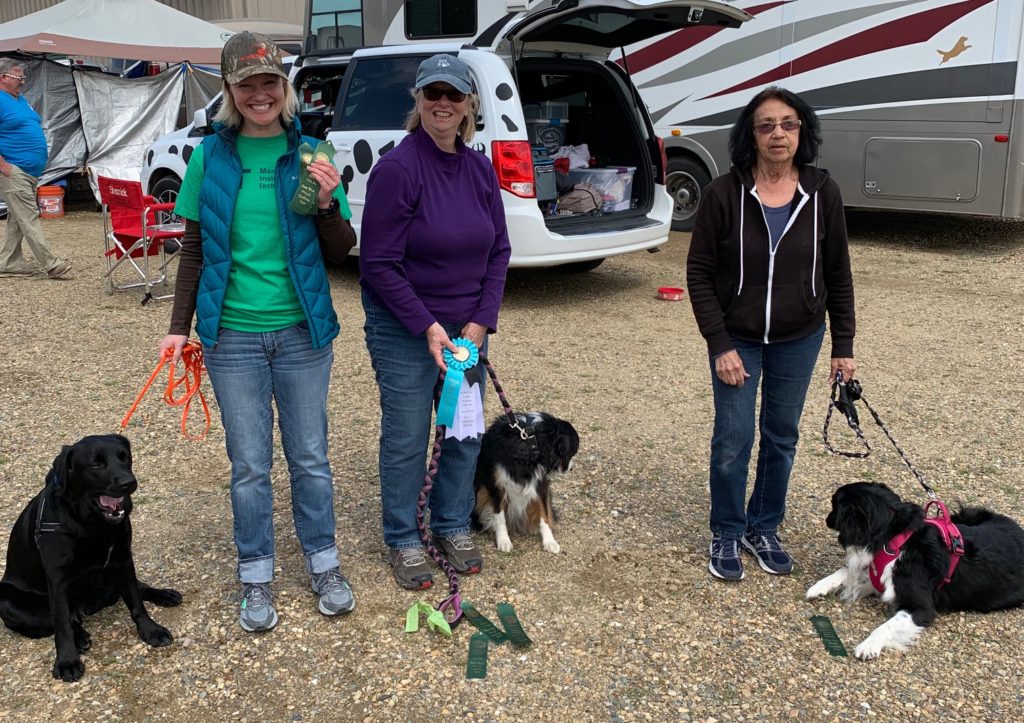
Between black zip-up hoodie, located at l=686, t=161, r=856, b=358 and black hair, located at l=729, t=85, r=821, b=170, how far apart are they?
0.16 feet

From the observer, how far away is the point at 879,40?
27.5ft

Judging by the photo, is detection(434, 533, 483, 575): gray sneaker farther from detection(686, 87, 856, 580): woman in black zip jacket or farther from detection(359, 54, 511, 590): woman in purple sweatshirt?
detection(686, 87, 856, 580): woman in black zip jacket

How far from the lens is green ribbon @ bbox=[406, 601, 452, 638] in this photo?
2.83 metres

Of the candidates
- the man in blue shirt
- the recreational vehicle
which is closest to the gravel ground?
the man in blue shirt

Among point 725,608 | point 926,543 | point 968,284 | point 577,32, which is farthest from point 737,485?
point 968,284

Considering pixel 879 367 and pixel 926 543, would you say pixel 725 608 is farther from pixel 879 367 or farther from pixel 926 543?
pixel 879 367

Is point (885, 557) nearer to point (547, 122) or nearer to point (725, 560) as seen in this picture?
point (725, 560)

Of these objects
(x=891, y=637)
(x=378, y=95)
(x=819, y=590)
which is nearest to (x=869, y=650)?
(x=891, y=637)

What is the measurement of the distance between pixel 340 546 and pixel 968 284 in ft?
21.4

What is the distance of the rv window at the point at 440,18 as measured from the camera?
22.6ft

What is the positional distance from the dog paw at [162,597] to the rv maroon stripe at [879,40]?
812cm

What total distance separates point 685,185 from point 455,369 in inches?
303

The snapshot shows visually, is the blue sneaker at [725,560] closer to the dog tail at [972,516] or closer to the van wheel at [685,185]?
the dog tail at [972,516]

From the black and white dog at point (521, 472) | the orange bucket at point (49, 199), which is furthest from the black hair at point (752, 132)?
the orange bucket at point (49, 199)
